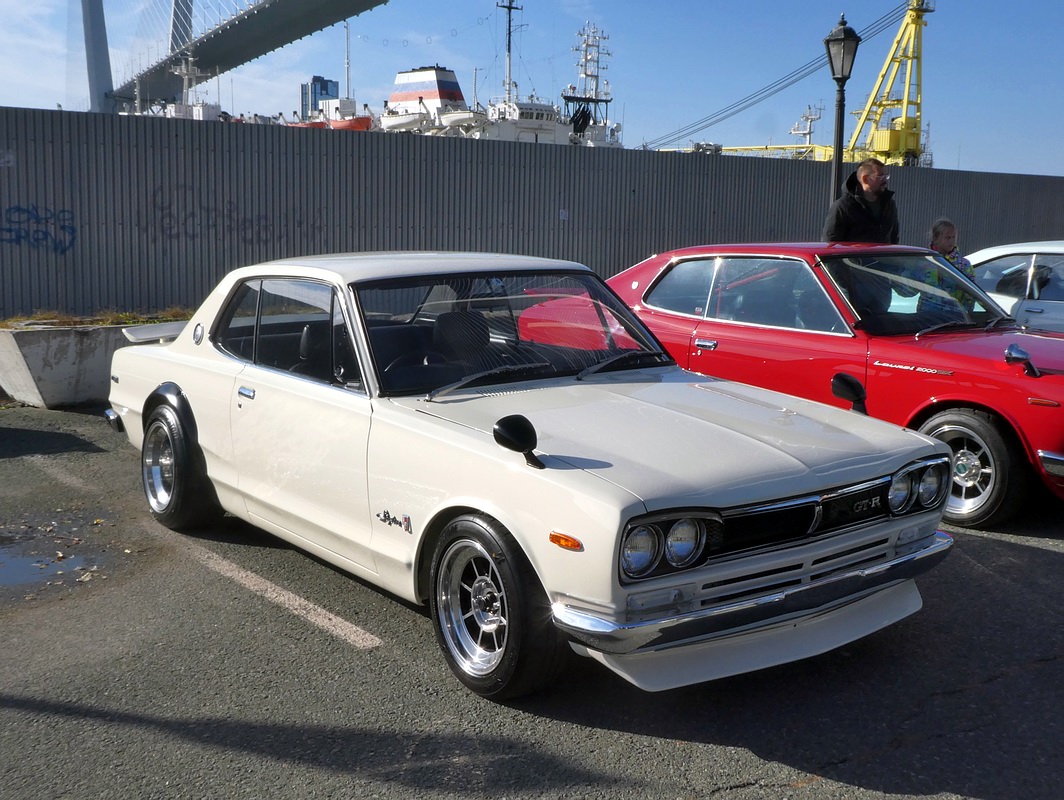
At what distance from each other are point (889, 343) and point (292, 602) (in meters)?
3.65

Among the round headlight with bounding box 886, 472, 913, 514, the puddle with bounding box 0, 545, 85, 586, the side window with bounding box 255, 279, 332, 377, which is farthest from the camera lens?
the puddle with bounding box 0, 545, 85, 586

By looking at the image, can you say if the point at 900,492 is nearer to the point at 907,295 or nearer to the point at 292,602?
the point at 292,602

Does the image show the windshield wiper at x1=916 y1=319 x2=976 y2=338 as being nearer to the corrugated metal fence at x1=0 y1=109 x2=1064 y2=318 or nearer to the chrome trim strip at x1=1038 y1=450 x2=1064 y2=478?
the chrome trim strip at x1=1038 y1=450 x2=1064 y2=478

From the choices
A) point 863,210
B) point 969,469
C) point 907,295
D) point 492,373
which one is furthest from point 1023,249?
point 492,373

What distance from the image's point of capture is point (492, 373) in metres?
4.23

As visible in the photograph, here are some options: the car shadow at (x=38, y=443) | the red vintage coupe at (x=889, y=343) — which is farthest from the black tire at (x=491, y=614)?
the car shadow at (x=38, y=443)

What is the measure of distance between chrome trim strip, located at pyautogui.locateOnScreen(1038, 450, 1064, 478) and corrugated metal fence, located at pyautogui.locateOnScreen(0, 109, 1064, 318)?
1163 centimetres

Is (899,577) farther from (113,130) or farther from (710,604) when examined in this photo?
(113,130)

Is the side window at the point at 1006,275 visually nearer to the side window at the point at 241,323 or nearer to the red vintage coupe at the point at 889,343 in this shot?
the red vintage coupe at the point at 889,343

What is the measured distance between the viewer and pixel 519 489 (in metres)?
3.29

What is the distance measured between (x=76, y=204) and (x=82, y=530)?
876 cm

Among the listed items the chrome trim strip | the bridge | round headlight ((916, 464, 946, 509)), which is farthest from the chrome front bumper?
the bridge

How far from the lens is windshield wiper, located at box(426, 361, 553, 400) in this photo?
13.4ft

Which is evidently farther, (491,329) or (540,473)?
(491,329)
